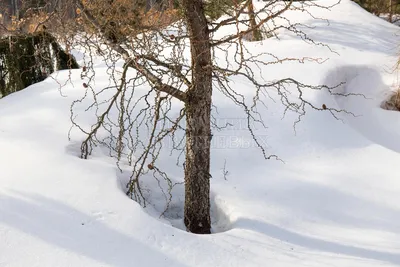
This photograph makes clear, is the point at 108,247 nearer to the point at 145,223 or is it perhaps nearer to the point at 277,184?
the point at 145,223

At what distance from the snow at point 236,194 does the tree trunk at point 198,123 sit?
0.21m

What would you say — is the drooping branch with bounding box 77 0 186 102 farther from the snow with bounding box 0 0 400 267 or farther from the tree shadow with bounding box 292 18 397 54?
the tree shadow with bounding box 292 18 397 54

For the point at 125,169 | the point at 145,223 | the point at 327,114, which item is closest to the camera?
the point at 145,223

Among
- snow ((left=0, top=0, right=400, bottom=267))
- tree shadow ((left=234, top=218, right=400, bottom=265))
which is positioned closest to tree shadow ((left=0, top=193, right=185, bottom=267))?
snow ((left=0, top=0, right=400, bottom=267))

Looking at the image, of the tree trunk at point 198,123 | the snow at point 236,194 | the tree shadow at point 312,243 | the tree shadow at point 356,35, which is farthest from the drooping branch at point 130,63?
the tree shadow at point 356,35

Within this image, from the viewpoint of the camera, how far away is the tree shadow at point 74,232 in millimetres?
2424

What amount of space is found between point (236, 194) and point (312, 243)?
2.78 ft

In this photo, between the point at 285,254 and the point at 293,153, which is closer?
the point at 285,254

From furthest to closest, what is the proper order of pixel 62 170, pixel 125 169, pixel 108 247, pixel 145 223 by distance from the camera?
pixel 125 169, pixel 62 170, pixel 145 223, pixel 108 247

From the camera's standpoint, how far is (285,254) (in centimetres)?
264

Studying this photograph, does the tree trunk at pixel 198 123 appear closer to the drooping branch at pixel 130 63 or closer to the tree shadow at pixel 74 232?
the drooping branch at pixel 130 63

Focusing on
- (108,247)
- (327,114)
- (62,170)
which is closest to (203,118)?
(108,247)

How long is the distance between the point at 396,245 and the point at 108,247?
198cm

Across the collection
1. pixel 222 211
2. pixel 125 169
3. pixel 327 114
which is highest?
pixel 327 114
